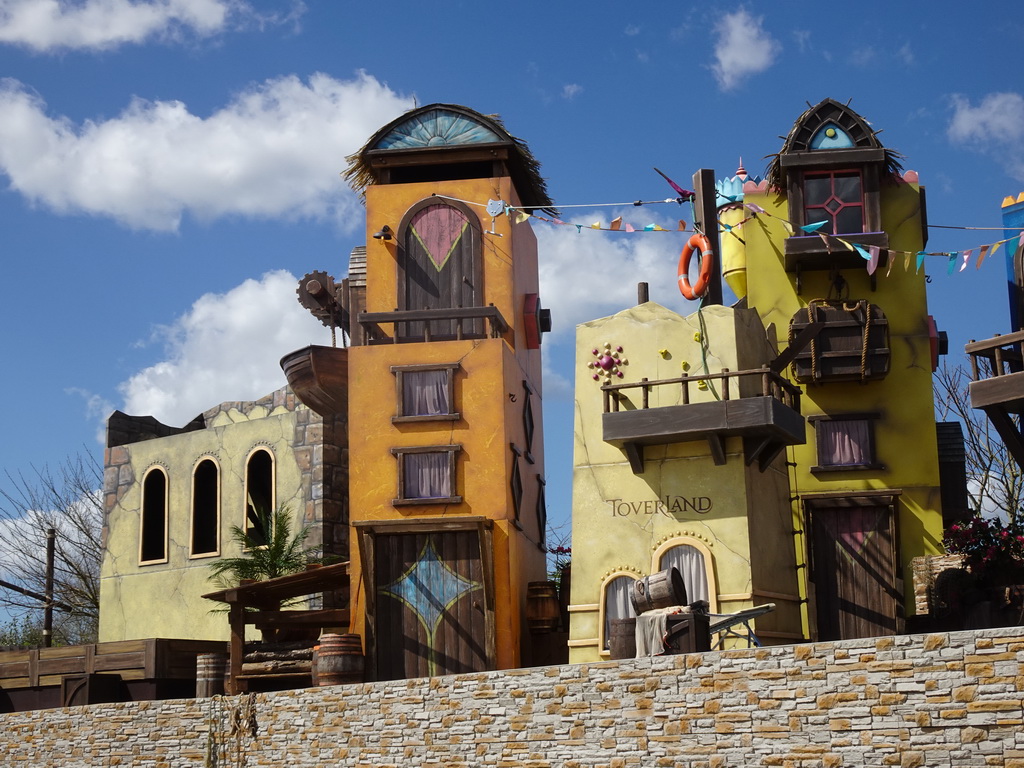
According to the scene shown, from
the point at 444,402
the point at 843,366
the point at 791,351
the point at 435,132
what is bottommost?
the point at 444,402

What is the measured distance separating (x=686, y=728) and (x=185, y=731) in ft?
29.7

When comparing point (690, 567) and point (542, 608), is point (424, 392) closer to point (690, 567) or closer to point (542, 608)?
point (542, 608)

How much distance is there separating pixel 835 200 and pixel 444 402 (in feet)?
25.1

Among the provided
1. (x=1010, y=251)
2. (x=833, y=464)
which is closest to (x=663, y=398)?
(x=833, y=464)

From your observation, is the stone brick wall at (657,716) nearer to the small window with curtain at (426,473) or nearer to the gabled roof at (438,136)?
the small window with curtain at (426,473)

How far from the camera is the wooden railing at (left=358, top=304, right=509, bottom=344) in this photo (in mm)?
24406

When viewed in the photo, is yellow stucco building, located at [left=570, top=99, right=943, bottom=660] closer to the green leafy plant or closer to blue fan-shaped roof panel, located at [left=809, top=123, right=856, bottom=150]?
blue fan-shaped roof panel, located at [left=809, top=123, right=856, bottom=150]

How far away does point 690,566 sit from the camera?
2142 cm

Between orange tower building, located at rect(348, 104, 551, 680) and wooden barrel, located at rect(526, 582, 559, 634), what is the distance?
7.4 inches

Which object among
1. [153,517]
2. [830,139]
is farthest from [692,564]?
[153,517]

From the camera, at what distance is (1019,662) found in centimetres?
1400

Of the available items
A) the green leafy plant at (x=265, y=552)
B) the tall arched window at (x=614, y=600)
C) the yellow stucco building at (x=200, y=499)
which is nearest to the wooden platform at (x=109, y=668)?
the green leafy plant at (x=265, y=552)

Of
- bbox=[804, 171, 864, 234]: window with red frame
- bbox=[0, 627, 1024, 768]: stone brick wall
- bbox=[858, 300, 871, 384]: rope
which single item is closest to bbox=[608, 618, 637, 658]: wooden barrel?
bbox=[0, 627, 1024, 768]: stone brick wall

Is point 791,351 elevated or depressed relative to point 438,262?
depressed
